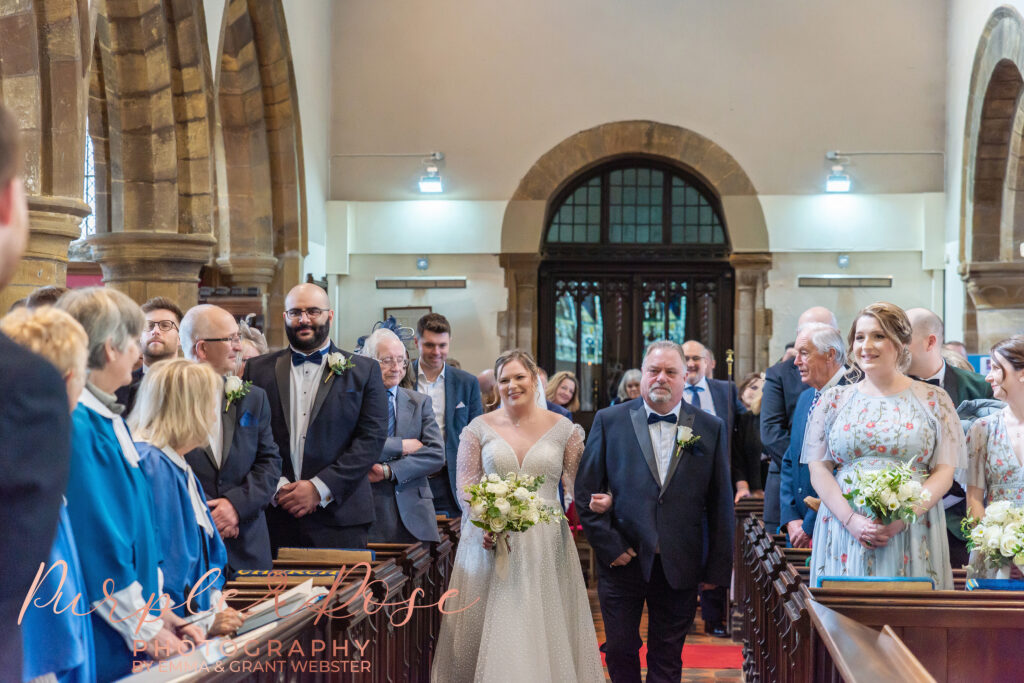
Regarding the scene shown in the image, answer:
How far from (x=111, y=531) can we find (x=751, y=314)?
395 inches

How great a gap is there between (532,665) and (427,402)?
168 cm

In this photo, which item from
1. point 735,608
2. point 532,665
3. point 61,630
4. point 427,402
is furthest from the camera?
point 735,608

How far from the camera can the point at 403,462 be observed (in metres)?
5.18

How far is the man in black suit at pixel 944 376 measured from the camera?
4.81m

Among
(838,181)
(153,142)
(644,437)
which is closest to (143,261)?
(153,142)

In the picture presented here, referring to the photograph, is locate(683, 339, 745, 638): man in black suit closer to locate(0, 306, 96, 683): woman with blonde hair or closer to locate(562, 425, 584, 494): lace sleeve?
locate(562, 425, 584, 494): lace sleeve

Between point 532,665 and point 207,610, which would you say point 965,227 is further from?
point 207,610

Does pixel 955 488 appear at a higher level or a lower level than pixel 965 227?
lower

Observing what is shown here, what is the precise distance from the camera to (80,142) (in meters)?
6.11

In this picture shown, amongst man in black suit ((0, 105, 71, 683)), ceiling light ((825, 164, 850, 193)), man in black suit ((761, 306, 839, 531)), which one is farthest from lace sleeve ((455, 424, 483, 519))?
ceiling light ((825, 164, 850, 193))

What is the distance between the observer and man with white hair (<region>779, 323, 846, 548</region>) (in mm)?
5195

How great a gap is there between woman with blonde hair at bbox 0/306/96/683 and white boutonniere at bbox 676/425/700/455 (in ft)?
8.80

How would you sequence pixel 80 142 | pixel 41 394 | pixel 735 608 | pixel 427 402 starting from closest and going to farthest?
pixel 41 394, pixel 427 402, pixel 80 142, pixel 735 608

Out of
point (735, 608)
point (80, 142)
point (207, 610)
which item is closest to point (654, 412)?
point (207, 610)
